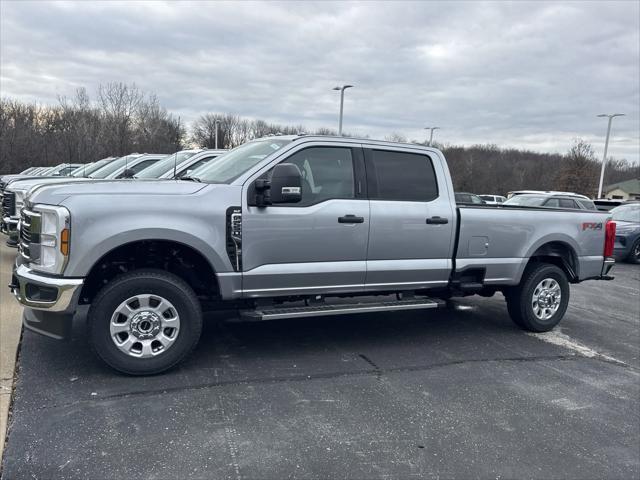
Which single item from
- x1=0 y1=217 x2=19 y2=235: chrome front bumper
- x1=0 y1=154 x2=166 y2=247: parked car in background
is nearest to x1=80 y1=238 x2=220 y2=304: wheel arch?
x1=0 y1=154 x2=166 y2=247: parked car in background

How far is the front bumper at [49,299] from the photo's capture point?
161 inches

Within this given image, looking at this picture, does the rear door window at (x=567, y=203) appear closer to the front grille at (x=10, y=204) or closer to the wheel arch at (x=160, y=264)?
the wheel arch at (x=160, y=264)

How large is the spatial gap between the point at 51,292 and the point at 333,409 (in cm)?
239

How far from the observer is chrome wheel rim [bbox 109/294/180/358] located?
4.33m

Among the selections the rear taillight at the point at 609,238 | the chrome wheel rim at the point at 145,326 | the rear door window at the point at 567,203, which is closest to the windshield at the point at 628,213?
the rear door window at the point at 567,203

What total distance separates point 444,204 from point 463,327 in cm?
186

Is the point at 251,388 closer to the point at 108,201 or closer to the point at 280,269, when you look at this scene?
the point at 280,269

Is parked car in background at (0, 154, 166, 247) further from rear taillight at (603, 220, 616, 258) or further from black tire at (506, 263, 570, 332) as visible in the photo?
rear taillight at (603, 220, 616, 258)

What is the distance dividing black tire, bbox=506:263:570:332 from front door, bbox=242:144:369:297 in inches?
93.1

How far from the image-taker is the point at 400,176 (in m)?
5.55

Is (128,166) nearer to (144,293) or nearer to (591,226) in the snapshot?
(144,293)

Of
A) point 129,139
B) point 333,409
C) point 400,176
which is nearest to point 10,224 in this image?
point 400,176

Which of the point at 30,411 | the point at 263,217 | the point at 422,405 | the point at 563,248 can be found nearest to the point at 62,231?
the point at 30,411

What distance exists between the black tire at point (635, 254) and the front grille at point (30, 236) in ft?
48.0
